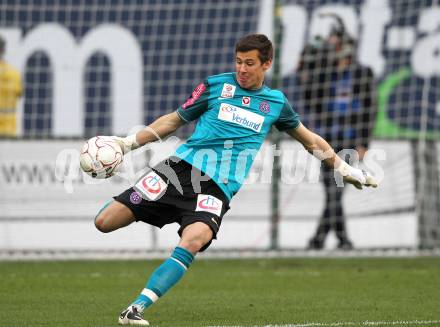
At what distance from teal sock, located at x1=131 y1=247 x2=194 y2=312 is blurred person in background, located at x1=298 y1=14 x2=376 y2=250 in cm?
662

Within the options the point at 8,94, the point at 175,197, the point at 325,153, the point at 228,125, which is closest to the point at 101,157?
the point at 175,197

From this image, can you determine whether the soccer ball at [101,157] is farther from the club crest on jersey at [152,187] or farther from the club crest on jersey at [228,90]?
the club crest on jersey at [228,90]

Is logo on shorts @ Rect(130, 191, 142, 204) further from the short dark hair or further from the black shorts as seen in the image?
Result: the short dark hair

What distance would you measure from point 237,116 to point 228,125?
91mm

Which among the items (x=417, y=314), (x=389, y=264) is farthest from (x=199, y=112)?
(x=389, y=264)

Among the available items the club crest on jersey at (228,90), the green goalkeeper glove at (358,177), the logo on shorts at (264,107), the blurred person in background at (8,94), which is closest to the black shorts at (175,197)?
the club crest on jersey at (228,90)

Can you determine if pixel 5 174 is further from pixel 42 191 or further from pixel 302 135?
pixel 302 135

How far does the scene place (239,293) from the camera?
8.86 metres

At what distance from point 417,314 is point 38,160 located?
727cm

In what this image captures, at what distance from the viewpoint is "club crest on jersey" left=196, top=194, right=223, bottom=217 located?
22.7 feet

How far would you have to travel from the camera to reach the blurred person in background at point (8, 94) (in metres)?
14.4

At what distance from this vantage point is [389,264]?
12188mm

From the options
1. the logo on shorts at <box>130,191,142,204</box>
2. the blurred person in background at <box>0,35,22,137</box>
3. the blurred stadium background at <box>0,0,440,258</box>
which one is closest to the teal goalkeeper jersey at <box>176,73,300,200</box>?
the logo on shorts at <box>130,191,142,204</box>

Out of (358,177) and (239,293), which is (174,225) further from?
(358,177)
